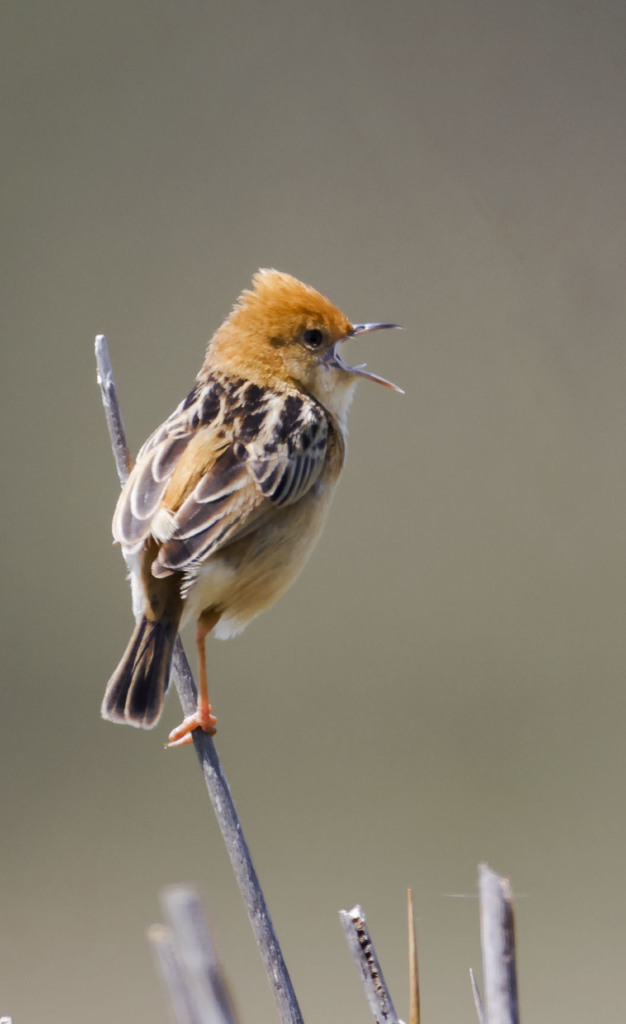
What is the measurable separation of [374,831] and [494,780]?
60cm

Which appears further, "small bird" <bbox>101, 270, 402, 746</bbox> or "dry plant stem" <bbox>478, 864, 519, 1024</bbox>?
"small bird" <bbox>101, 270, 402, 746</bbox>

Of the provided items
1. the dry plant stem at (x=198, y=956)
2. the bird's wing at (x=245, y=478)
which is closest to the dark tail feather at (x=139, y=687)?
the bird's wing at (x=245, y=478)

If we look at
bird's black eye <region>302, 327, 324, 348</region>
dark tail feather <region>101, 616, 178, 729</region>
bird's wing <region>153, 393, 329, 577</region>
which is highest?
bird's black eye <region>302, 327, 324, 348</region>

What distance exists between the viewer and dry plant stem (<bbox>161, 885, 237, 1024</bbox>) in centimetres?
113

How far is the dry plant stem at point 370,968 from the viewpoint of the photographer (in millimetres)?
1109

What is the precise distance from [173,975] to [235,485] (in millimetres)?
929

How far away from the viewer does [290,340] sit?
2291mm

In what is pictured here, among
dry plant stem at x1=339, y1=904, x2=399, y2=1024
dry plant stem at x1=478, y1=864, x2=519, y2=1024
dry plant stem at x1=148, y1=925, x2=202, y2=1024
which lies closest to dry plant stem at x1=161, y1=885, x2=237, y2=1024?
dry plant stem at x1=148, y1=925, x2=202, y2=1024

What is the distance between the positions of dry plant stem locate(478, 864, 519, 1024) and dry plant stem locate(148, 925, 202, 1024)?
0.28 metres

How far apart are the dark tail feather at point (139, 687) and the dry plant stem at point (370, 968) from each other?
73 centimetres

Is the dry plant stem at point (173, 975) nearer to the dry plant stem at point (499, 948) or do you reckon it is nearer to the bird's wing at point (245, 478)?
the dry plant stem at point (499, 948)

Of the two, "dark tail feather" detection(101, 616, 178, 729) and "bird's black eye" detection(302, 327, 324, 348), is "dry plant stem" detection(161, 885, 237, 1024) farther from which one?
"bird's black eye" detection(302, 327, 324, 348)

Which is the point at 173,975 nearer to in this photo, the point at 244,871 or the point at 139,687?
the point at 244,871

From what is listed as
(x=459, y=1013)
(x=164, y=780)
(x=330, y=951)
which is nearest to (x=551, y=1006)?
(x=459, y=1013)
